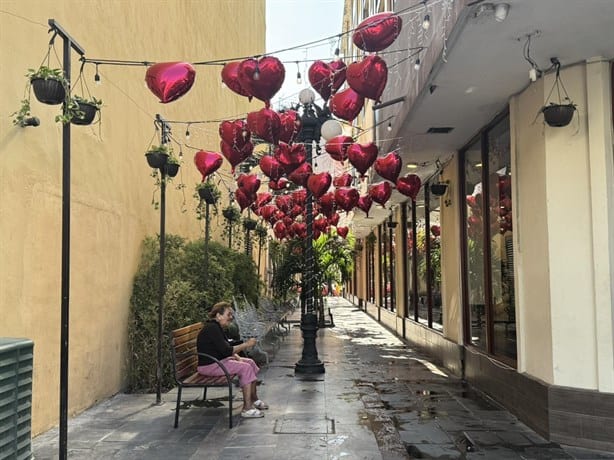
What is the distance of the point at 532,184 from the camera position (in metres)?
6.09

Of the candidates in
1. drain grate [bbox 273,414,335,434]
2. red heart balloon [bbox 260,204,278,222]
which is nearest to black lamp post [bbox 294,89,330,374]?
drain grate [bbox 273,414,335,434]

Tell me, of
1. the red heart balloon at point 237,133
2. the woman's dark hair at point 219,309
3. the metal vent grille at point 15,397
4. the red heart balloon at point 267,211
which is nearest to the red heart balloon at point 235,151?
the red heart balloon at point 237,133

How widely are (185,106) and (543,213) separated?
761 cm

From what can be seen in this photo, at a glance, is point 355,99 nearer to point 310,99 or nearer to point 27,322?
point 310,99

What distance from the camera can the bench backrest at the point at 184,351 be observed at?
619 centimetres

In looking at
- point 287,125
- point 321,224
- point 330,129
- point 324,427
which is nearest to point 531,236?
point 324,427

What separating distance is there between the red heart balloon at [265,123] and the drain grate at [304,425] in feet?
10.8

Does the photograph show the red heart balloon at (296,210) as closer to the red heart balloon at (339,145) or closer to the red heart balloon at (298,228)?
the red heart balloon at (298,228)

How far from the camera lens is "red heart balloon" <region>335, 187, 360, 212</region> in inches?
428

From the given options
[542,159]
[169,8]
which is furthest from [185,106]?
[542,159]

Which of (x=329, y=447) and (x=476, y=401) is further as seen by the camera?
(x=476, y=401)

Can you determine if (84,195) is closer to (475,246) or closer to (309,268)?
(309,268)

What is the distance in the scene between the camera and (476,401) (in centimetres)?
734

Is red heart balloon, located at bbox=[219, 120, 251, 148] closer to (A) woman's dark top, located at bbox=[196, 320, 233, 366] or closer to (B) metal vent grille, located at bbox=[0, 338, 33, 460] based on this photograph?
(A) woman's dark top, located at bbox=[196, 320, 233, 366]
